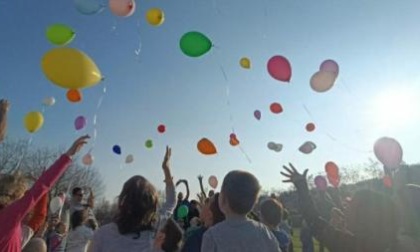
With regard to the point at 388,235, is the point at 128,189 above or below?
above

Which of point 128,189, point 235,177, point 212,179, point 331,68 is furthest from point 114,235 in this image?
point 212,179

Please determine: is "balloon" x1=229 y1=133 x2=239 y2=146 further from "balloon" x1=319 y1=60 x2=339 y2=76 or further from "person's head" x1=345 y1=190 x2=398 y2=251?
"person's head" x1=345 y1=190 x2=398 y2=251

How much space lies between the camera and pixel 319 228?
3.07m

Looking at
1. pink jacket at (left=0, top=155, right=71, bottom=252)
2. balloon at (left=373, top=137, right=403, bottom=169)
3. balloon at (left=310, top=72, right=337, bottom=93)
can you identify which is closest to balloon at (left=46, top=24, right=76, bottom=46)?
balloon at (left=310, top=72, right=337, bottom=93)

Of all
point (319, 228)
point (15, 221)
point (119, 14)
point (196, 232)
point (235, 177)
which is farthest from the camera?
point (119, 14)

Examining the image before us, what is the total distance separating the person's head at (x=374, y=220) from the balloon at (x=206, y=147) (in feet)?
19.0

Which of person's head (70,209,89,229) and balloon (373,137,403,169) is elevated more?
balloon (373,137,403,169)

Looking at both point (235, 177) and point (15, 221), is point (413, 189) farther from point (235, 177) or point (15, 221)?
point (15, 221)

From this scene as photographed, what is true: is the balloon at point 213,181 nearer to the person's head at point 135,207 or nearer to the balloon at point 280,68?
the balloon at point 280,68

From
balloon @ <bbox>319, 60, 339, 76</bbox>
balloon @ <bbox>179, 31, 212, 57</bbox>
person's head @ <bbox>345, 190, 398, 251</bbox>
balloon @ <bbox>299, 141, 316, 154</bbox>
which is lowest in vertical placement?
person's head @ <bbox>345, 190, 398, 251</bbox>

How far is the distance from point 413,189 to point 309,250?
35.0 ft

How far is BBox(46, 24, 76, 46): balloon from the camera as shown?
20.7 feet

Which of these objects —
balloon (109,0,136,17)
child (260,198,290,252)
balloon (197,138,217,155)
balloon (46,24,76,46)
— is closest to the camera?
child (260,198,290,252)

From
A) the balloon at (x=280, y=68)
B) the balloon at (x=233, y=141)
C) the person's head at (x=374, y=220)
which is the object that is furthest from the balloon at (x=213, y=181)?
the person's head at (x=374, y=220)
